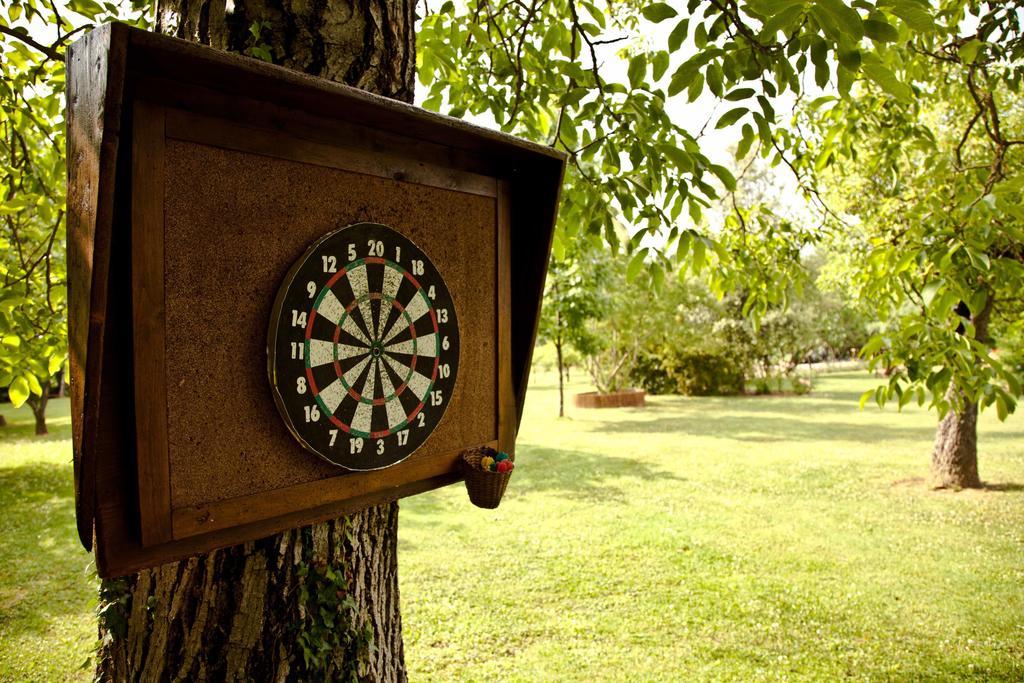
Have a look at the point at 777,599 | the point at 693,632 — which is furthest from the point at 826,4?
the point at 777,599

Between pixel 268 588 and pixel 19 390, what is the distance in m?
2.21

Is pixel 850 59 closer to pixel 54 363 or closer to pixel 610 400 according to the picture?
pixel 54 363

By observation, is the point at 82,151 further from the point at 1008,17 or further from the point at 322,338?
the point at 1008,17

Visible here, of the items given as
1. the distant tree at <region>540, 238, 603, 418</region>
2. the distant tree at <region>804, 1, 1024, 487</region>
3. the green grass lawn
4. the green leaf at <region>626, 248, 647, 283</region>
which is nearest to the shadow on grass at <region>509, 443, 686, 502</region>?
the green grass lawn

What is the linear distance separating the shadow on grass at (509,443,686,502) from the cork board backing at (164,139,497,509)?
7.65 m

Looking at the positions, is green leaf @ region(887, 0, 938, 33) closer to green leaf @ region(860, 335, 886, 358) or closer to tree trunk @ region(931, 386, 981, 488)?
green leaf @ region(860, 335, 886, 358)

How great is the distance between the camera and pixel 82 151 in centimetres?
117

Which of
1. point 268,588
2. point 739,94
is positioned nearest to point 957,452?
point 739,94

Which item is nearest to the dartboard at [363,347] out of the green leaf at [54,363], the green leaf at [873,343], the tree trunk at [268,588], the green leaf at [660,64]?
the tree trunk at [268,588]

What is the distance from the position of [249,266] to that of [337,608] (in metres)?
1.09

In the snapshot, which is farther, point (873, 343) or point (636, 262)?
point (873, 343)

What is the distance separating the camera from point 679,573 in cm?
599

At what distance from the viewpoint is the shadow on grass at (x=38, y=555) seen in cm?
508

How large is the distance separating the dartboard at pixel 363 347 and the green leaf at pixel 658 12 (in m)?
1.18
